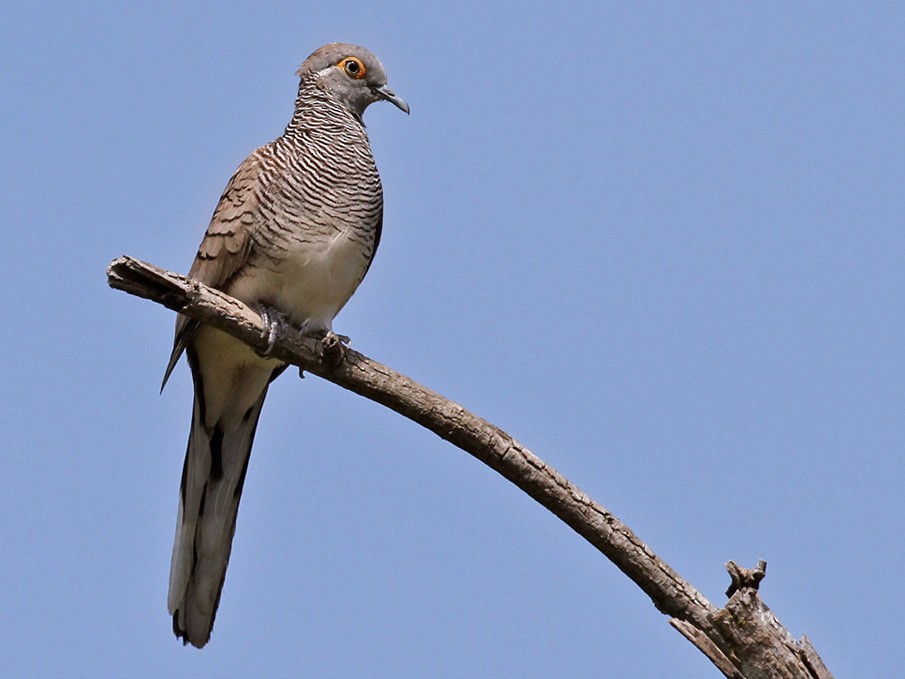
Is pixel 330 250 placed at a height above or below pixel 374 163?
below

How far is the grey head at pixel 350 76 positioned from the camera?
6.52 meters

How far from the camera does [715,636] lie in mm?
4336

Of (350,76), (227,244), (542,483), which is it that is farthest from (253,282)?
(542,483)

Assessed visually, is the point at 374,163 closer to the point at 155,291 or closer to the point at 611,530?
the point at 155,291

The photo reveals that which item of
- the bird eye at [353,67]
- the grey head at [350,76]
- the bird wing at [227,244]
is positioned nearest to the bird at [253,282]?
the bird wing at [227,244]

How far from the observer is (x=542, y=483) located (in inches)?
181

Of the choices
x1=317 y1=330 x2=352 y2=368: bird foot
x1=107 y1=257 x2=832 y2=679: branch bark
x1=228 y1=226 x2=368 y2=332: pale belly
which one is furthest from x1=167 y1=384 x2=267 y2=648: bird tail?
x1=317 y1=330 x2=352 y2=368: bird foot

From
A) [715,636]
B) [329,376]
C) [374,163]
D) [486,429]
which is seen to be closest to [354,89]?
[374,163]

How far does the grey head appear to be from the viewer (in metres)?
6.52

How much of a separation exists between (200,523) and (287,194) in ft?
5.13

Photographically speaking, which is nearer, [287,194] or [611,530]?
[611,530]

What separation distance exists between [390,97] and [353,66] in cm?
25

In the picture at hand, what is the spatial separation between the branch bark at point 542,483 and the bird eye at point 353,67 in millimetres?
1966

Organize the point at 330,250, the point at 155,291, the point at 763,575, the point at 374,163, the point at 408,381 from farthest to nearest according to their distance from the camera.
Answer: the point at 374,163, the point at 330,250, the point at 408,381, the point at 155,291, the point at 763,575
